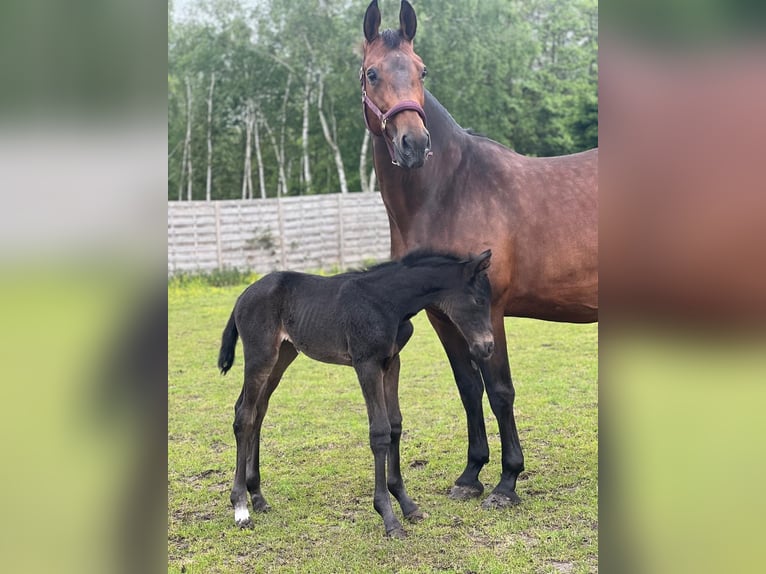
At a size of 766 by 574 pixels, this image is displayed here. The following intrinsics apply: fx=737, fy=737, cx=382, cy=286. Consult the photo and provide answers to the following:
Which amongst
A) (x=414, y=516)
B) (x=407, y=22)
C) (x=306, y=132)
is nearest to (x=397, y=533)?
(x=414, y=516)

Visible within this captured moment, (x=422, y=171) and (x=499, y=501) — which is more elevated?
(x=422, y=171)

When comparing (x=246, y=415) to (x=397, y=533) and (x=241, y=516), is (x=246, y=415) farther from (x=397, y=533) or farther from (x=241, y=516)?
(x=397, y=533)

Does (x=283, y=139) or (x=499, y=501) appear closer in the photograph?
(x=499, y=501)

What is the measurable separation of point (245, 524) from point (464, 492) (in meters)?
1.24

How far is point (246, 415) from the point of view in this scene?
3.85 metres

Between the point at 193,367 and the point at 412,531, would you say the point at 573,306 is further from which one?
the point at 193,367

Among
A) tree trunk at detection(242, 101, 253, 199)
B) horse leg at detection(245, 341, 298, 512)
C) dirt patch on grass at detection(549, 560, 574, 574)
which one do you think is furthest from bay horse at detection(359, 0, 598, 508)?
tree trunk at detection(242, 101, 253, 199)

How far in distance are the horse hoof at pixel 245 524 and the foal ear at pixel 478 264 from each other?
1.71 metres

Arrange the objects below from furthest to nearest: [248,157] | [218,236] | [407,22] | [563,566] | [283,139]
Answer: [283,139]
[248,157]
[218,236]
[407,22]
[563,566]

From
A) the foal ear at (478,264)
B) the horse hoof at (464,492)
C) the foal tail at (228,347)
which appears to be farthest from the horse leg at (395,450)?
the foal tail at (228,347)

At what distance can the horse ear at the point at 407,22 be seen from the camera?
3.54m

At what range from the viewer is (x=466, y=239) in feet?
13.0
